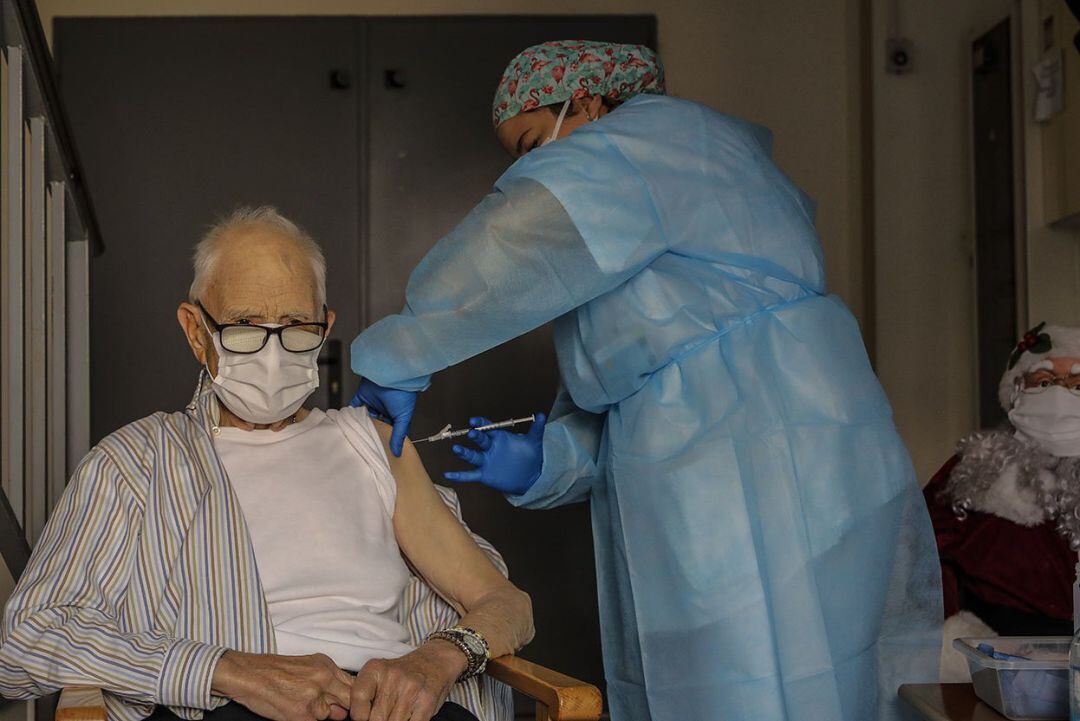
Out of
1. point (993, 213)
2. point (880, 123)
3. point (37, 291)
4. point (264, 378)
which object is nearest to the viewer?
point (264, 378)

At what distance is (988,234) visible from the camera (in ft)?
11.1

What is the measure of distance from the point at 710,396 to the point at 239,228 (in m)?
0.78

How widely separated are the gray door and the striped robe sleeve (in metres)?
1.98

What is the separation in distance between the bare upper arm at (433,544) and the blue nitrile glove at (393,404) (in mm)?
85

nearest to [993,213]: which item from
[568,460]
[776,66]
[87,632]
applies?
[776,66]

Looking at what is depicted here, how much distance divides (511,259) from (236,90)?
2.21 m

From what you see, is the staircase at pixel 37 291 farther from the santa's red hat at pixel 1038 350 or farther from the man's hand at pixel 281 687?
the santa's red hat at pixel 1038 350

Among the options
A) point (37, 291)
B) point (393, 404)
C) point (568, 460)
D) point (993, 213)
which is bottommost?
point (568, 460)

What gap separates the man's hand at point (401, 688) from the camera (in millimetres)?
1693

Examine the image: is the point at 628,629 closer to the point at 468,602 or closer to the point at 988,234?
the point at 468,602

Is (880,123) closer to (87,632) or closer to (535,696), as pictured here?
(535,696)

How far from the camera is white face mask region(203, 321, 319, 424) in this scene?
1.90 meters

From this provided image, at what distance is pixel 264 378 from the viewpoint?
190cm

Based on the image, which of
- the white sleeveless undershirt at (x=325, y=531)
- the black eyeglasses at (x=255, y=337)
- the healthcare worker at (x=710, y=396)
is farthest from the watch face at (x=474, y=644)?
the black eyeglasses at (x=255, y=337)
